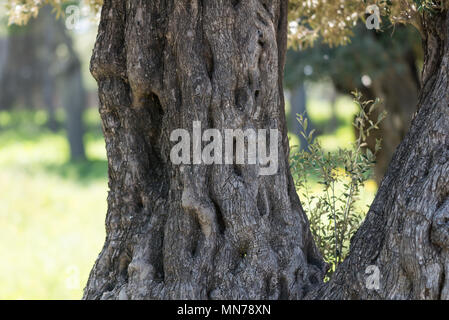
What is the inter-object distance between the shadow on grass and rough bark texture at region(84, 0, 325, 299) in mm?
12351

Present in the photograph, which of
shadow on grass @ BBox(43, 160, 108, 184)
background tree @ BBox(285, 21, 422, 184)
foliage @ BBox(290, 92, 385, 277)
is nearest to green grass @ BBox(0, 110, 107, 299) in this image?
shadow on grass @ BBox(43, 160, 108, 184)

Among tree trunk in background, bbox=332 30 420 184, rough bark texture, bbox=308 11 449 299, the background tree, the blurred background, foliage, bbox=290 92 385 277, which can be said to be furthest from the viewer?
tree trunk in background, bbox=332 30 420 184

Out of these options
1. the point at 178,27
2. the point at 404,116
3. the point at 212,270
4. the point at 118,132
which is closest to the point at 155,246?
the point at 212,270

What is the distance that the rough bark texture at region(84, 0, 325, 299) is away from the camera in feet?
11.5

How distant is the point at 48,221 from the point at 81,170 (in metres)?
6.52

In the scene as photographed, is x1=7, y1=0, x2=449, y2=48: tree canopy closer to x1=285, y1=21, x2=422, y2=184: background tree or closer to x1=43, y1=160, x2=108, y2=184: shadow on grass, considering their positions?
x1=285, y1=21, x2=422, y2=184: background tree

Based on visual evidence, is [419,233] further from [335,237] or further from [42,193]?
[42,193]

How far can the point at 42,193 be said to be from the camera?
43.8 ft

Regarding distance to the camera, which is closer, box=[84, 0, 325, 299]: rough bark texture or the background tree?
box=[84, 0, 325, 299]: rough bark texture

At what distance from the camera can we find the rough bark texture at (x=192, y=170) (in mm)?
3490

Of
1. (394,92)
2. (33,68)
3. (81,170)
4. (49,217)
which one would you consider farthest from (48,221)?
(33,68)

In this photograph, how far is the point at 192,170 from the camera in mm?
3533

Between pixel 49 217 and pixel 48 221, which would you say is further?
pixel 49 217

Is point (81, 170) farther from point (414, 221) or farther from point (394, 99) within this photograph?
point (414, 221)
